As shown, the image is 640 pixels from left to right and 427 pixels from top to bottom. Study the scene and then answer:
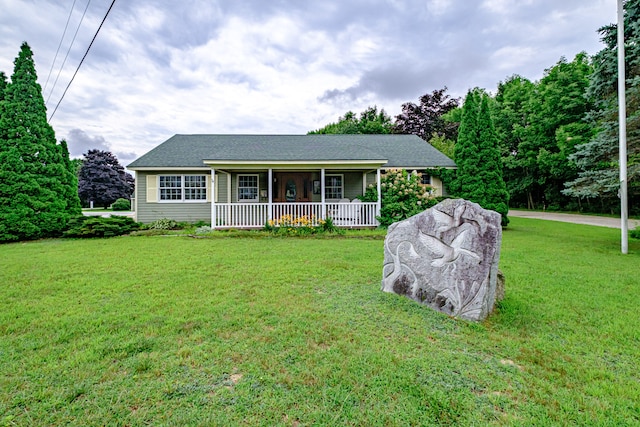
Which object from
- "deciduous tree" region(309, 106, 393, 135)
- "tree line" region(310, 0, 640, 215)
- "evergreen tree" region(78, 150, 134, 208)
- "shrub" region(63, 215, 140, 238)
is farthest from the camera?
"evergreen tree" region(78, 150, 134, 208)

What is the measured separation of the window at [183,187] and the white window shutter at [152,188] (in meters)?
0.20

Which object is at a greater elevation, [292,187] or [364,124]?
[364,124]

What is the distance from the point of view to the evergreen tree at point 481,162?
40.3 ft

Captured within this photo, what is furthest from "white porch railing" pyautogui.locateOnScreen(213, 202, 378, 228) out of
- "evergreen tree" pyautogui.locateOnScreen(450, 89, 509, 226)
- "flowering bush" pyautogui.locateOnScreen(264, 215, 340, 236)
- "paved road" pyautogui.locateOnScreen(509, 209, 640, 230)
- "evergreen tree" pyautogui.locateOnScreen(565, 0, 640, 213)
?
"paved road" pyautogui.locateOnScreen(509, 209, 640, 230)

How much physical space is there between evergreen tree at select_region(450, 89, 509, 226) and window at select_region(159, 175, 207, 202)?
11.6 metres

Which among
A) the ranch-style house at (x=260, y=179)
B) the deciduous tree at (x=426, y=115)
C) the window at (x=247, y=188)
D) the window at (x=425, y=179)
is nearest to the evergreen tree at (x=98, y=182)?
the ranch-style house at (x=260, y=179)

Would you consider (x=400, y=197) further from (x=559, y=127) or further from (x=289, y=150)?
(x=559, y=127)

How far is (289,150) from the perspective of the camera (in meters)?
12.8

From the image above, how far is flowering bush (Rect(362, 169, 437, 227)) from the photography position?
11383 mm

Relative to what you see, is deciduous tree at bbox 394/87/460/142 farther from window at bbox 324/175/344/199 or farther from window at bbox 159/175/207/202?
window at bbox 159/175/207/202

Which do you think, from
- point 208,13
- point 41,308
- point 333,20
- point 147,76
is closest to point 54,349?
point 41,308

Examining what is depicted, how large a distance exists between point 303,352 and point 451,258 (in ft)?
6.79

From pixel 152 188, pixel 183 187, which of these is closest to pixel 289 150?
pixel 183 187

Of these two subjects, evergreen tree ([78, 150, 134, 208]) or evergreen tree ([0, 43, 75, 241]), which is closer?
evergreen tree ([0, 43, 75, 241])
